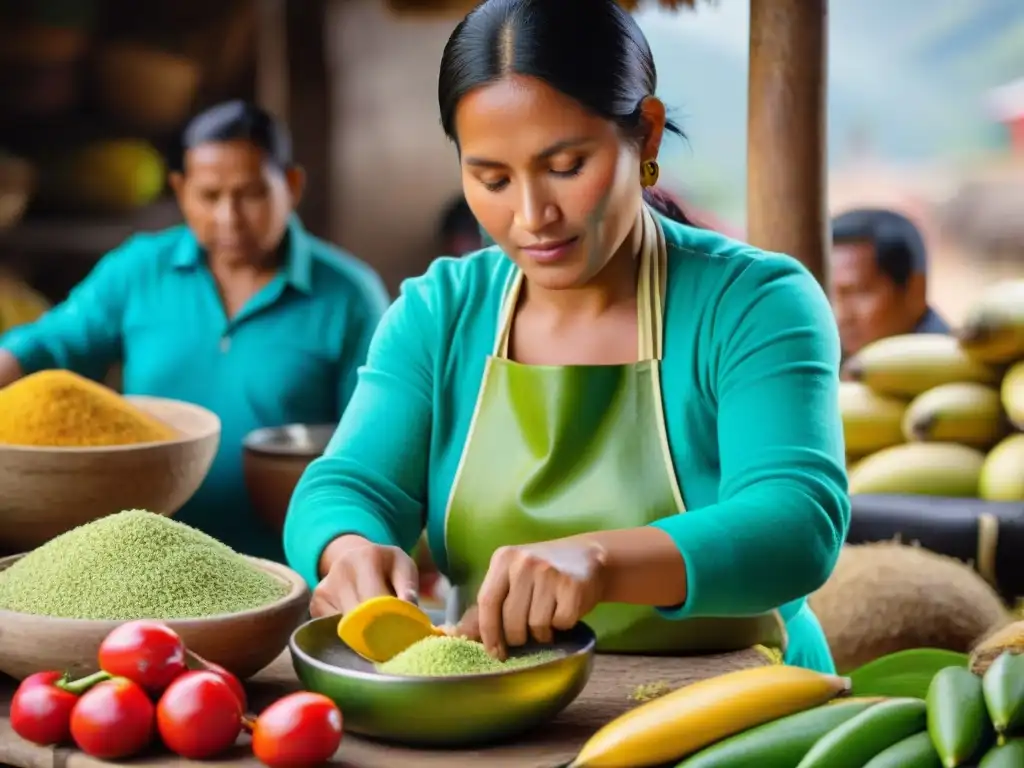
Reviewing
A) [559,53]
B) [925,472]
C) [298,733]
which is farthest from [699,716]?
[925,472]

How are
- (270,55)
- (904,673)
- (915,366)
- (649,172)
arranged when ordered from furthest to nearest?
(270,55)
(915,366)
(904,673)
(649,172)

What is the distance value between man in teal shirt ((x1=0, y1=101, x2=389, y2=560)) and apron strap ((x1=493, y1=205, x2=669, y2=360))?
4.18 feet

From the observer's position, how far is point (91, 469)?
5.36 feet

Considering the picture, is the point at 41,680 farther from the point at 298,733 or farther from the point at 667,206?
the point at 667,206

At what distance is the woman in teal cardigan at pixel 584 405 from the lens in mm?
1320

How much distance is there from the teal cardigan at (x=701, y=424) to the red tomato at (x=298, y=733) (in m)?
0.36

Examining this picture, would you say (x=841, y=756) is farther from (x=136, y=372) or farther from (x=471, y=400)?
(x=136, y=372)

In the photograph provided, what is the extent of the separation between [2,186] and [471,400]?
2615 mm

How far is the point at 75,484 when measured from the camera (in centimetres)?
163

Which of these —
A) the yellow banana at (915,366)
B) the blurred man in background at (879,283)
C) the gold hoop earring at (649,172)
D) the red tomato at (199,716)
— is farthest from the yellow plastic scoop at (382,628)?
the blurred man in background at (879,283)

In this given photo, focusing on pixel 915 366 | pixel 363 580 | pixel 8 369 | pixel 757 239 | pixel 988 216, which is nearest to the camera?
pixel 363 580

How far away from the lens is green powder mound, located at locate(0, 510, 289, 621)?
127cm

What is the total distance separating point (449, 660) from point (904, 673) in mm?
676

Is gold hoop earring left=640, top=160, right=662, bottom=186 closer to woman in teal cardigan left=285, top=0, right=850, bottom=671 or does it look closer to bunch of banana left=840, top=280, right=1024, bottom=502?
woman in teal cardigan left=285, top=0, right=850, bottom=671
